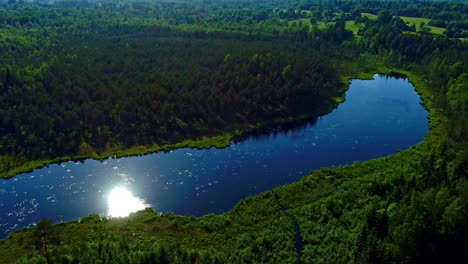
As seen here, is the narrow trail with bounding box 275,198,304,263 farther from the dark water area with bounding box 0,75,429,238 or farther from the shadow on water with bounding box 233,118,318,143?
the shadow on water with bounding box 233,118,318,143

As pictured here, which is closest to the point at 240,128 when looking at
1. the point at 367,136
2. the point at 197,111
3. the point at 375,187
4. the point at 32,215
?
the point at 197,111

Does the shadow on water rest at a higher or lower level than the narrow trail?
higher

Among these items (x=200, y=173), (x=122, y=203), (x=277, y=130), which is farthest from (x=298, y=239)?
(x=277, y=130)

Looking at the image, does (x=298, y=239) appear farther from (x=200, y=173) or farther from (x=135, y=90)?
(x=135, y=90)

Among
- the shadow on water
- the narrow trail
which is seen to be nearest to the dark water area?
the shadow on water

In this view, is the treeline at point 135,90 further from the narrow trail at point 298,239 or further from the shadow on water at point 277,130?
the narrow trail at point 298,239
